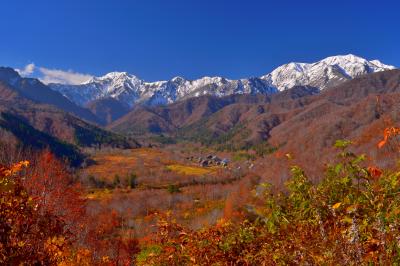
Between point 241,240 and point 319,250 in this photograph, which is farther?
point 241,240

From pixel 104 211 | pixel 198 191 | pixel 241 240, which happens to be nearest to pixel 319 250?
pixel 241 240

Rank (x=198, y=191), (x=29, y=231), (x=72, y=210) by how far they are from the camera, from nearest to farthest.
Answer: (x=29, y=231), (x=72, y=210), (x=198, y=191)

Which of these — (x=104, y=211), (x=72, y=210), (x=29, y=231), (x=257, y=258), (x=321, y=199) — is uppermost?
(x=321, y=199)

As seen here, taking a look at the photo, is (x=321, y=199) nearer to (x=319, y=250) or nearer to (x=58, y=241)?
(x=319, y=250)

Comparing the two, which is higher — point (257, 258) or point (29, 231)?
point (29, 231)

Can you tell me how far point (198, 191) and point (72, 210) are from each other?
116 m

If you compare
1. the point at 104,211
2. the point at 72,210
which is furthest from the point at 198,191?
the point at 72,210

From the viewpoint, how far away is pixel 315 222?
234 inches

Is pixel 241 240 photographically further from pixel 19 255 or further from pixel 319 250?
pixel 19 255

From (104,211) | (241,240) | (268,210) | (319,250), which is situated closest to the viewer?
(319,250)

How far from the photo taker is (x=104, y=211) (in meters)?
112

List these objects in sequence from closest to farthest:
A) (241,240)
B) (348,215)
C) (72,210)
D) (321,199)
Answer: (348,215), (321,199), (241,240), (72,210)

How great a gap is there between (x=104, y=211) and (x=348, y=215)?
A: 111m

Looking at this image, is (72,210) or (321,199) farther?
(72,210)
